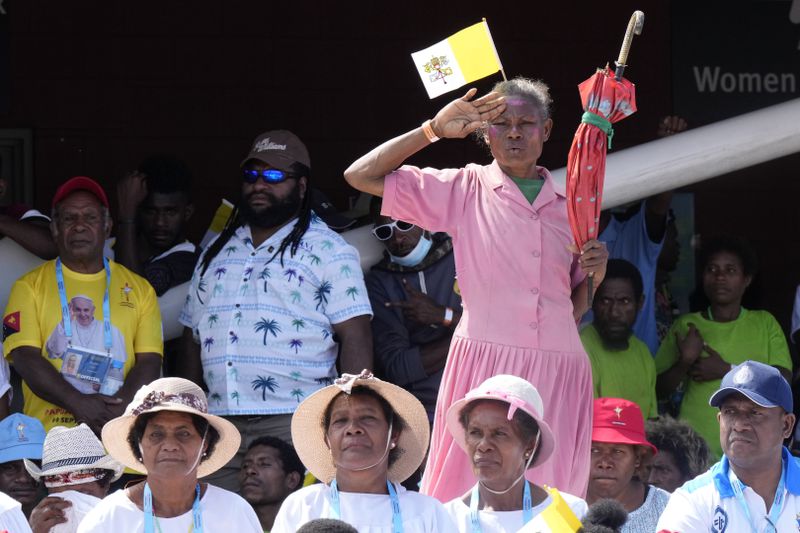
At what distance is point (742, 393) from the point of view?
4.97 metres

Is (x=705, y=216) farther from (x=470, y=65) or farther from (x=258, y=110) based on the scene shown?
(x=470, y=65)

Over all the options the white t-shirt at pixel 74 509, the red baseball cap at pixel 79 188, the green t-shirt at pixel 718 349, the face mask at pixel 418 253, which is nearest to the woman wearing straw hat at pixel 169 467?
the white t-shirt at pixel 74 509

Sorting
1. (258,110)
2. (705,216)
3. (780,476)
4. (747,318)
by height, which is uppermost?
(258,110)

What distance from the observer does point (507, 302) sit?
492 cm

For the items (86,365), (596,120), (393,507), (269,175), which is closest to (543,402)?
(393,507)

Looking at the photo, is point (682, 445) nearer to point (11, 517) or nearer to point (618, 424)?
point (618, 424)

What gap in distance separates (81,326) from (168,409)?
1.32 metres

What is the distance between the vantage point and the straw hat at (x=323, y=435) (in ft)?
16.0

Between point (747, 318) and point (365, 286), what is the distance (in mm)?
1828

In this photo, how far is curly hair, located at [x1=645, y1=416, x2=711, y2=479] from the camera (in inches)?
245

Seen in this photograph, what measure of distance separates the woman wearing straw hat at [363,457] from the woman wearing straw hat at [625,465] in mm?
1042

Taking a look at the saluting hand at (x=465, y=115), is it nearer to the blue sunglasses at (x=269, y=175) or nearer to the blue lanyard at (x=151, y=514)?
the blue lanyard at (x=151, y=514)

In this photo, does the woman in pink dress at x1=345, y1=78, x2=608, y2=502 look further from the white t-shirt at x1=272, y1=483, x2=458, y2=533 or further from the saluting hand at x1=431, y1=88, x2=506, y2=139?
the white t-shirt at x1=272, y1=483, x2=458, y2=533

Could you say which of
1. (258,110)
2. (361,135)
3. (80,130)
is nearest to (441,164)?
(361,135)
